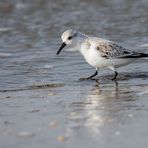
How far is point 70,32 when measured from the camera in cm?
1042

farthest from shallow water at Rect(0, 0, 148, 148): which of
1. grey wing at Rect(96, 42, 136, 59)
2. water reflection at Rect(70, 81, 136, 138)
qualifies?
grey wing at Rect(96, 42, 136, 59)

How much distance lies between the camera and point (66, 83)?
32.2 ft

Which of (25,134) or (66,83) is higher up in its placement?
(66,83)

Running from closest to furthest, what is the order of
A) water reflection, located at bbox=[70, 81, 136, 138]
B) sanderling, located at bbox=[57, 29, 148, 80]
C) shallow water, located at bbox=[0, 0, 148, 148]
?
shallow water, located at bbox=[0, 0, 148, 148], water reflection, located at bbox=[70, 81, 136, 138], sanderling, located at bbox=[57, 29, 148, 80]

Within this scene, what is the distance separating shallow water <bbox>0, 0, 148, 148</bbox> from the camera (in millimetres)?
6570

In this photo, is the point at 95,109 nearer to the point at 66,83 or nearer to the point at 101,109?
the point at 101,109

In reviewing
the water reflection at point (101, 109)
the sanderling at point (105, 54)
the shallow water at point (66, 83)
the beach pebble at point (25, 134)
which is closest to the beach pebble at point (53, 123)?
the shallow water at point (66, 83)

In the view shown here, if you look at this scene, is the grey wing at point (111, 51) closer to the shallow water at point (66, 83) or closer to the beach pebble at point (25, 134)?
the shallow water at point (66, 83)

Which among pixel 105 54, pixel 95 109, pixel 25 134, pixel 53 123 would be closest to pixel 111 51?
pixel 105 54

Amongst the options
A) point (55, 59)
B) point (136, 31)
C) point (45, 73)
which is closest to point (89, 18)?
point (136, 31)

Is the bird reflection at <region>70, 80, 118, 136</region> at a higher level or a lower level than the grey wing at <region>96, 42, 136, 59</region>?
lower

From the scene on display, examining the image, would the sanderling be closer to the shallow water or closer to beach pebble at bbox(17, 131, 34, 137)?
the shallow water

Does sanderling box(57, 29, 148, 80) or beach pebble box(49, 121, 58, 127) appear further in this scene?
sanderling box(57, 29, 148, 80)

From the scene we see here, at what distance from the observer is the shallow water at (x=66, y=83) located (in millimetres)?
6570
